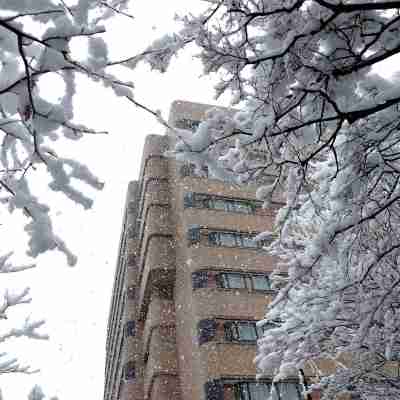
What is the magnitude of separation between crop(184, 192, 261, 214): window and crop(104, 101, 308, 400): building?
0.17 feet

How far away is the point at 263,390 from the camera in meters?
15.5

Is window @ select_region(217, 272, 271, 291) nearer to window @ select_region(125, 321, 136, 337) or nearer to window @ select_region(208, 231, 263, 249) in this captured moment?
window @ select_region(208, 231, 263, 249)

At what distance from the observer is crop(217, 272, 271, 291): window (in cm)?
1850

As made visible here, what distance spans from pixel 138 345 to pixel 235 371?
11.0 metres

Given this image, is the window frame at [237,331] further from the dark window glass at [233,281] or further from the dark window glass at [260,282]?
the dark window glass at [260,282]

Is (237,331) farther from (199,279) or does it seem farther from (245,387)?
(199,279)

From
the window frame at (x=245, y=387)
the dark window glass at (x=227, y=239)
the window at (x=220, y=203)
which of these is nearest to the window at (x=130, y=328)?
the window at (x=220, y=203)

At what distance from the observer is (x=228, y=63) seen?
Answer: 4531 mm

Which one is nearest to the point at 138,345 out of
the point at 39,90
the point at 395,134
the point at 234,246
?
the point at 234,246

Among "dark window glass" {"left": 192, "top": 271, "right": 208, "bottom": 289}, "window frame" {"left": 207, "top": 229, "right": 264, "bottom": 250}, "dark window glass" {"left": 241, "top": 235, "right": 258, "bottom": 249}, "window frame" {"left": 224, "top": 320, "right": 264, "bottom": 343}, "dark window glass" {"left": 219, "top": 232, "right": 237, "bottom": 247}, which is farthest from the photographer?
"dark window glass" {"left": 241, "top": 235, "right": 258, "bottom": 249}

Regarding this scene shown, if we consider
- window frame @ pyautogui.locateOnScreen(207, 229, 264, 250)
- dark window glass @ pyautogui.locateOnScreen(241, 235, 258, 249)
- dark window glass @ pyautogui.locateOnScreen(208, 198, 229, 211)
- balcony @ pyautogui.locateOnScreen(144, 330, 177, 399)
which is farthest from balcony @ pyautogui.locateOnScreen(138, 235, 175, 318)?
dark window glass @ pyautogui.locateOnScreen(241, 235, 258, 249)

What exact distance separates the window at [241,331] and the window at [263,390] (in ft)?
5.76

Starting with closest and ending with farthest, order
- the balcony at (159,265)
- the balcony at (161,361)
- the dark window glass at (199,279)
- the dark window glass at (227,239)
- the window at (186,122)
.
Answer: the dark window glass at (199,279) < the balcony at (161,361) < the dark window glass at (227,239) < the balcony at (159,265) < the window at (186,122)

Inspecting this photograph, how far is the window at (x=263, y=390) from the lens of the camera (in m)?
15.2
